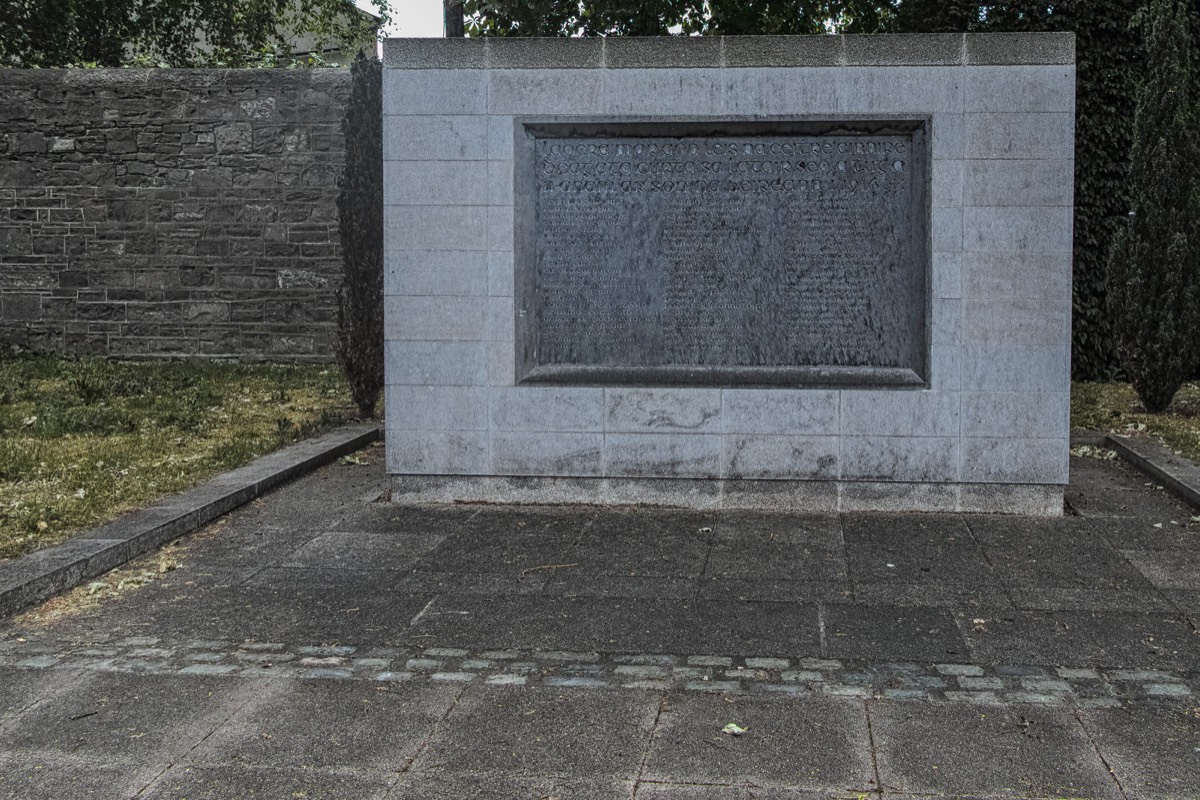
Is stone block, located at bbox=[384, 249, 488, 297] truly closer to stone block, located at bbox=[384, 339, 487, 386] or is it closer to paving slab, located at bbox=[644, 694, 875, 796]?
stone block, located at bbox=[384, 339, 487, 386]

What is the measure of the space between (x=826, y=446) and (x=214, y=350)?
10469 millimetres

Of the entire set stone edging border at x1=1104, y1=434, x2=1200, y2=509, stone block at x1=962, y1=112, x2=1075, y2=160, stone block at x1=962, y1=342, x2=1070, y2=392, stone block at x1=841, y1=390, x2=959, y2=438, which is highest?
stone block at x1=962, y1=112, x2=1075, y2=160

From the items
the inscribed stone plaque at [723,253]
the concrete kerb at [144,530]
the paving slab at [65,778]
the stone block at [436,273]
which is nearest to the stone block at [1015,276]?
the inscribed stone plaque at [723,253]

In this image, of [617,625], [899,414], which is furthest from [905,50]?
[617,625]

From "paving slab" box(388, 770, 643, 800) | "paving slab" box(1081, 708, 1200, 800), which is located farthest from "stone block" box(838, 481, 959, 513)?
"paving slab" box(388, 770, 643, 800)

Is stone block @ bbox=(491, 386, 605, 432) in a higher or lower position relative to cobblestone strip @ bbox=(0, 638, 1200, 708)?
higher

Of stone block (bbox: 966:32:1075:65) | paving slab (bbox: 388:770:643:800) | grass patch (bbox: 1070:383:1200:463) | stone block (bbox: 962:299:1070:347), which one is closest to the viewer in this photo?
paving slab (bbox: 388:770:643:800)

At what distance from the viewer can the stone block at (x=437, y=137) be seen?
684cm

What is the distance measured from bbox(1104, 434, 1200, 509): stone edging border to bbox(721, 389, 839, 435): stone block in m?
2.17

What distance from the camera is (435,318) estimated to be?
695cm

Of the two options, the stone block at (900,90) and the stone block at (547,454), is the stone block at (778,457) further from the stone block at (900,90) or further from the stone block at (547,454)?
the stone block at (900,90)

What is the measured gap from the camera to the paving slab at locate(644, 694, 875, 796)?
3.38 m

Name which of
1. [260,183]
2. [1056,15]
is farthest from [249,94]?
[1056,15]

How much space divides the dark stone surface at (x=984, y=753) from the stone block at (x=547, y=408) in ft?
10.9
